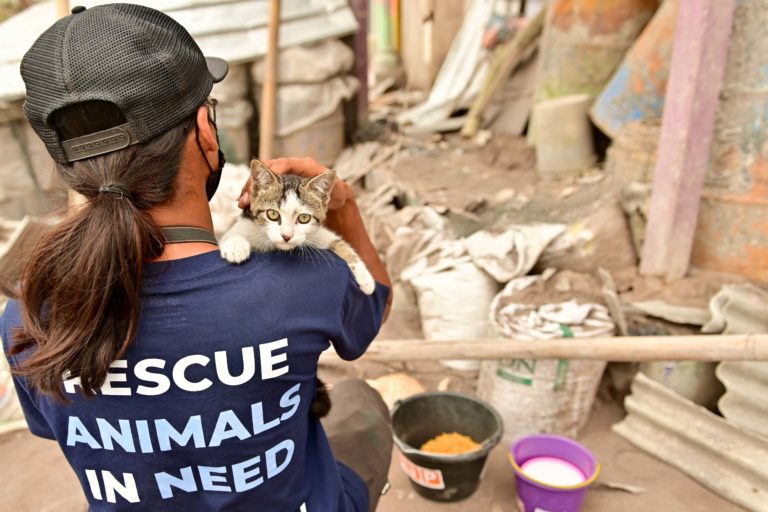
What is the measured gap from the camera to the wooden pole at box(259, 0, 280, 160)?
5648 mm

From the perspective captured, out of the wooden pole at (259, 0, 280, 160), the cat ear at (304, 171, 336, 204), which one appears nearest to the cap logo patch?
the cat ear at (304, 171, 336, 204)

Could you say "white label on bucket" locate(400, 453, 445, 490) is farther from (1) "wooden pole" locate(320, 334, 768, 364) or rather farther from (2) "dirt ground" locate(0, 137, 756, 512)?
(1) "wooden pole" locate(320, 334, 768, 364)

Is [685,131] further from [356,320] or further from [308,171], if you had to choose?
[356,320]

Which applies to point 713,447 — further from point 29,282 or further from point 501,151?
point 501,151

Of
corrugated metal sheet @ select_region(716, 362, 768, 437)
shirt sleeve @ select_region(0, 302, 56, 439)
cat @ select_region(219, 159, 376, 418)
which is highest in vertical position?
cat @ select_region(219, 159, 376, 418)

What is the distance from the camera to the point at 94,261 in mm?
1077

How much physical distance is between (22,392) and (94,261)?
0.58m

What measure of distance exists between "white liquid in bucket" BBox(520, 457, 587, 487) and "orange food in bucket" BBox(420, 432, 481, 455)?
0.87 feet

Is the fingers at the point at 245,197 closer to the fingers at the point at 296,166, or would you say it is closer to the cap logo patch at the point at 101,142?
the fingers at the point at 296,166

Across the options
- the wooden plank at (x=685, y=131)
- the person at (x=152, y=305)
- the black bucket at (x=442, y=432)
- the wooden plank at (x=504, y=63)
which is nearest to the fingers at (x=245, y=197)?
the person at (x=152, y=305)

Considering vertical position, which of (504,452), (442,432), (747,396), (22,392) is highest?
(22,392)

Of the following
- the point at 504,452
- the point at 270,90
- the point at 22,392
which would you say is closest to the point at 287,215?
the point at 22,392

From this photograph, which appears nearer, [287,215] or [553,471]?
[287,215]

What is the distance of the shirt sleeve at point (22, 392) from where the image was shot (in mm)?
1268
